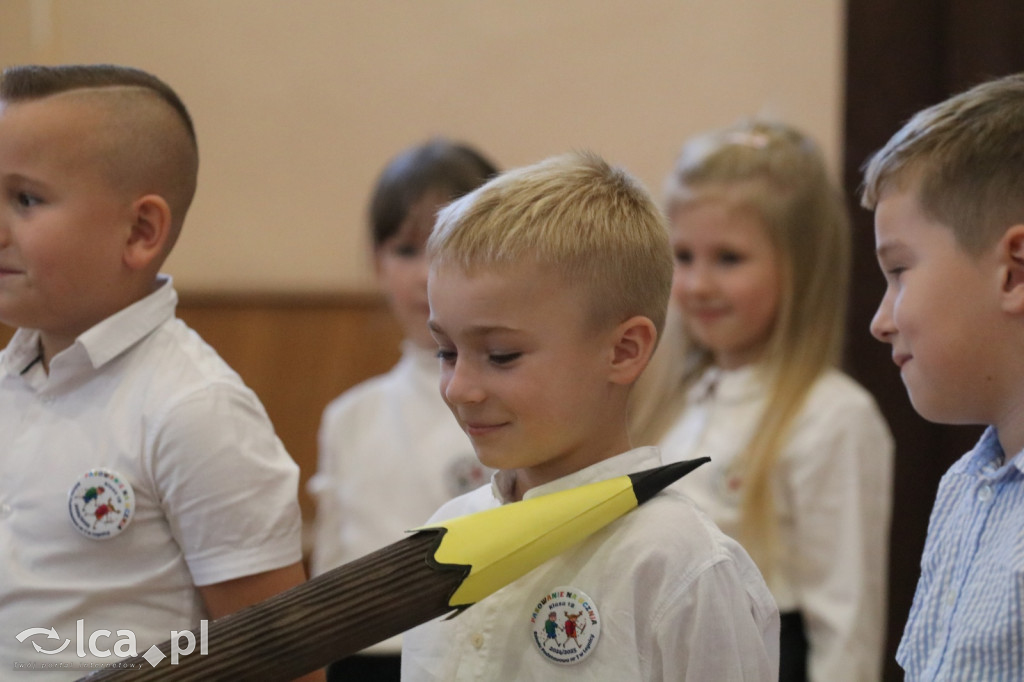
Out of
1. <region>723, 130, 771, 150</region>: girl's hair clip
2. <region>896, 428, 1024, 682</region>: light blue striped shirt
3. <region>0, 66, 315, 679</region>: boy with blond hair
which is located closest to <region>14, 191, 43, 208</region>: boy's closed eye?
<region>0, 66, 315, 679</region>: boy with blond hair

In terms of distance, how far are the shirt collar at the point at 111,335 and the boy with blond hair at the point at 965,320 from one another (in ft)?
2.44

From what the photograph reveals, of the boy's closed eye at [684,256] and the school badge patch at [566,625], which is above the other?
the boy's closed eye at [684,256]

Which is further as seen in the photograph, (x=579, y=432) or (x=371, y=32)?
(x=371, y=32)

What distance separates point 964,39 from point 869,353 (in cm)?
67

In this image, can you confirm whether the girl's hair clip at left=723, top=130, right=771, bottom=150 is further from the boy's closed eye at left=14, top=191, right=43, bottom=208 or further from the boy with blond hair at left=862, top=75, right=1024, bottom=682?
the boy's closed eye at left=14, top=191, right=43, bottom=208

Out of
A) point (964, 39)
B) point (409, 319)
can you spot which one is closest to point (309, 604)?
point (409, 319)

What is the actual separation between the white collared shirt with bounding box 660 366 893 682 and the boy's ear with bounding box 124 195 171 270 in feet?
2.95

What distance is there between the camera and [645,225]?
40.8 inches

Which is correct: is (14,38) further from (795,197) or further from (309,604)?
(795,197)

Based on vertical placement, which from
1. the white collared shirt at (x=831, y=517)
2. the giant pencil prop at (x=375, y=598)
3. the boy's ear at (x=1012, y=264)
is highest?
Result: the boy's ear at (x=1012, y=264)

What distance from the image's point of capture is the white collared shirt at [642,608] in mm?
922

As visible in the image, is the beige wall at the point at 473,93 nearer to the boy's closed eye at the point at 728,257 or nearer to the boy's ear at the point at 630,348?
the boy's closed eye at the point at 728,257

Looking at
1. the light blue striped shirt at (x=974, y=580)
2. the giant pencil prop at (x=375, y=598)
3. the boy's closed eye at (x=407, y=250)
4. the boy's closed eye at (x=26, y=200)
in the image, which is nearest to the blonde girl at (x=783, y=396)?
the boy's closed eye at (x=407, y=250)

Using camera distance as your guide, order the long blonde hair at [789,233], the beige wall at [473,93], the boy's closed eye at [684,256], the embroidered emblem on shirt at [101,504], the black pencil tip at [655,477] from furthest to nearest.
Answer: the beige wall at [473,93] → the boy's closed eye at [684,256] → the long blonde hair at [789,233] → the embroidered emblem on shirt at [101,504] → the black pencil tip at [655,477]
